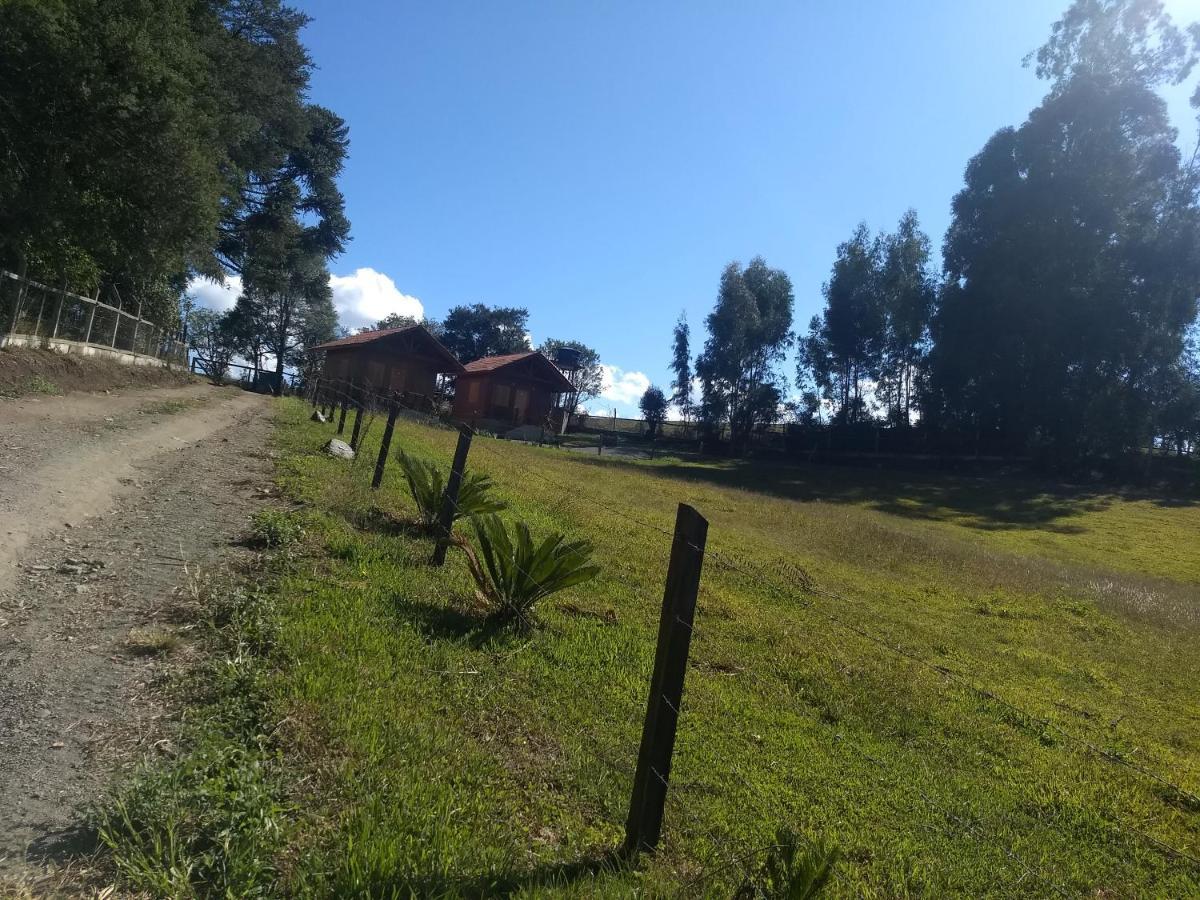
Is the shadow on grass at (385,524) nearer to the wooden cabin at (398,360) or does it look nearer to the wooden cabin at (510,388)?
the wooden cabin at (398,360)

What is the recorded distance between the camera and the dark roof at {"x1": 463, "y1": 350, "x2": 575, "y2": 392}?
45312 mm

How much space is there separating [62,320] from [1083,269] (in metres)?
41.0

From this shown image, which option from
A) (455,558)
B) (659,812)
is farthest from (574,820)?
(455,558)

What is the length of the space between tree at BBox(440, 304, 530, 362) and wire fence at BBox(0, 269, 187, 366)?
51.7 metres

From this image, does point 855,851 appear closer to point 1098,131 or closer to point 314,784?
point 314,784

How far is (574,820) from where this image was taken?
133 inches

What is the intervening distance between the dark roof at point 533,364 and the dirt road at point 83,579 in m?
33.0

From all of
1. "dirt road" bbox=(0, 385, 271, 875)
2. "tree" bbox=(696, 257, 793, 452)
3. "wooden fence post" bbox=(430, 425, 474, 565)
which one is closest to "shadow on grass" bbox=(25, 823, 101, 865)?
"dirt road" bbox=(0, 385, 271, 875)

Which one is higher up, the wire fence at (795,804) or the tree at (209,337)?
the tree at (209,337)

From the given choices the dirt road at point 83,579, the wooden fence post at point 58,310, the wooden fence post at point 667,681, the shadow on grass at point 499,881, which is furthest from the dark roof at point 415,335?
the shadow on grass at point 499,881

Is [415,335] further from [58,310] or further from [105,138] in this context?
[105,138]

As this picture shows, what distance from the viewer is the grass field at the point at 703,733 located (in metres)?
3.07

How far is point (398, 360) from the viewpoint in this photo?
140ft

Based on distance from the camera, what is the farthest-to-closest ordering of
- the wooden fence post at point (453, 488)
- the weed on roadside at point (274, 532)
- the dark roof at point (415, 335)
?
the dark roof at point (415, 335) → the wooden fence post at point (453, 488) → the weed on roadside at point (274, 532)
